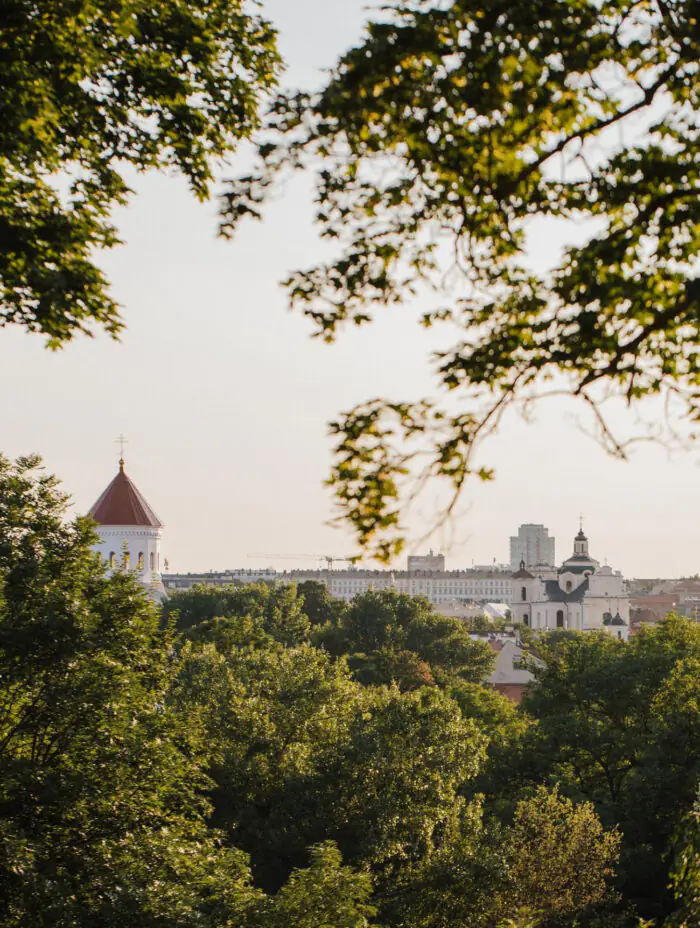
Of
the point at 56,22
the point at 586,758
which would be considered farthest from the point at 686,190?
the point at 586,758

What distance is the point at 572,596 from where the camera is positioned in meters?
127

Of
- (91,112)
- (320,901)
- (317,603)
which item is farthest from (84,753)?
(317,603)

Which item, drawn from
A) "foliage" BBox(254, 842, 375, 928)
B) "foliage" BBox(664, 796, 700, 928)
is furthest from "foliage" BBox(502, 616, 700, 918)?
"foliage" BBox(664, 796, 700, 928)

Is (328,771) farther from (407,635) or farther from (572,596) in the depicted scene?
(572,596)

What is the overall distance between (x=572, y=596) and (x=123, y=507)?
2210 inches

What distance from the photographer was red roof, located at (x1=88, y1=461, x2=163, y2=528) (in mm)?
88188

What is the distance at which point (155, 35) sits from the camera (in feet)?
34.4

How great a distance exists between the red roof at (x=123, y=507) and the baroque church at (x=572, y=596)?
51076mm

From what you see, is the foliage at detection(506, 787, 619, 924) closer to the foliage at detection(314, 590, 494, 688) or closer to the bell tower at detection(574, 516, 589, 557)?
the foliage at detection(314, 590, 494, 688)

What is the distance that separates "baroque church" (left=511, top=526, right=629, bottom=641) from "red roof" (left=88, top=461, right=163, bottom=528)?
51076mm

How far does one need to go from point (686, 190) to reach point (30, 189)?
5544 millimetres

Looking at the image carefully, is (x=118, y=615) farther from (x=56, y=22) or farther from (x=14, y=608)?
(x=56, y=22)

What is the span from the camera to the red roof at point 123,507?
88.2m

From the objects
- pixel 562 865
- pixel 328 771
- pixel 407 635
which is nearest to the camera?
pixel 562 865
